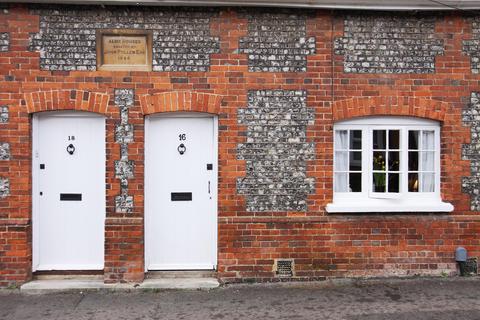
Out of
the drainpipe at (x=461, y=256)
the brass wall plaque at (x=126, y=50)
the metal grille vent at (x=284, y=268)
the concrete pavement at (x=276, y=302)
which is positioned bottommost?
the concrete pavement at (x=276, y=302)

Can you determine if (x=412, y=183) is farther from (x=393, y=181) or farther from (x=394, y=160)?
(x=394, y=160)

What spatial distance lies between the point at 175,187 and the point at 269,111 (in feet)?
5.72

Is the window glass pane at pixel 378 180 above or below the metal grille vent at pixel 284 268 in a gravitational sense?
above

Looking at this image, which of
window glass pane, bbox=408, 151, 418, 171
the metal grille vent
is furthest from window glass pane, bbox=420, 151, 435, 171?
the metal grille vent

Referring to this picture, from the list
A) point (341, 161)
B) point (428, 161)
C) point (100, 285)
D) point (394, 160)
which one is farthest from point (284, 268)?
point (428, 161)

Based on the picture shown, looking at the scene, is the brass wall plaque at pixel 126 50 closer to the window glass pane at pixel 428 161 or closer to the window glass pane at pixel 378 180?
the window glass pane at pixel 378 180

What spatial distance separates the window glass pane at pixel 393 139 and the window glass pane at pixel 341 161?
667 mm

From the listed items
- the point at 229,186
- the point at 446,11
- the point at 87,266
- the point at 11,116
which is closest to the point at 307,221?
the point at 229,186

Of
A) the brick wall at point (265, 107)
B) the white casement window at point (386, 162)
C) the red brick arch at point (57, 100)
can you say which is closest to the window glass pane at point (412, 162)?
the white casement window at point (386, 162)

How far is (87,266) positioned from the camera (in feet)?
23.2

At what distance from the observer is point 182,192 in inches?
281

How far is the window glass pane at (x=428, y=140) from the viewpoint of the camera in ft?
24.0

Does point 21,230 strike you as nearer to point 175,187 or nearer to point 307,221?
point 175,187

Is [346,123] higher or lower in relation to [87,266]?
higher
